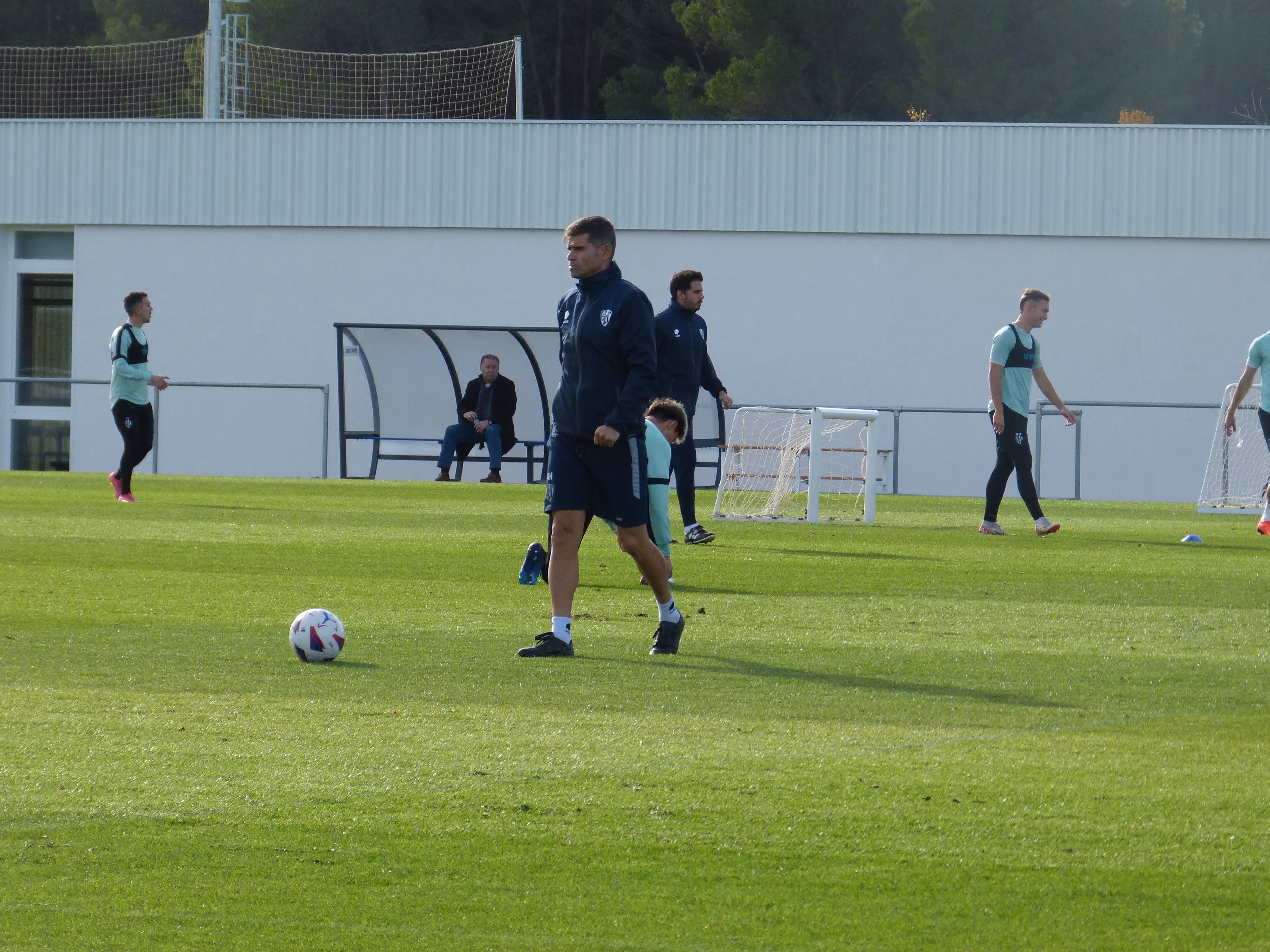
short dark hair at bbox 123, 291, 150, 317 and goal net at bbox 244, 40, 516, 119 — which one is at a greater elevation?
goal net at bbox 244, 40, 516, 119

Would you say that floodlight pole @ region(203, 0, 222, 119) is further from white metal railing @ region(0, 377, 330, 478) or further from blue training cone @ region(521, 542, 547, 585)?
blue training cone @ region(521, 542, 547, 585)

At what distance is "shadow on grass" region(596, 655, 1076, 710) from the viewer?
5500 millimetres

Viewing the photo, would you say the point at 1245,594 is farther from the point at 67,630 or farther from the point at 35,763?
the point at 35,763

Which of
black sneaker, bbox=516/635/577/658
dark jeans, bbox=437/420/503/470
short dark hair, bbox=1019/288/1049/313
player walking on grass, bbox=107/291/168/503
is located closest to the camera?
black sneaker, bbox=516/635/577/658

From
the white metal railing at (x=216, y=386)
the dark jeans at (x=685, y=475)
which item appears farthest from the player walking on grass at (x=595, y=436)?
the white metal railing at (x=216, y=386)

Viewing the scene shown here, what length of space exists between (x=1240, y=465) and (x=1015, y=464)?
9.33 m

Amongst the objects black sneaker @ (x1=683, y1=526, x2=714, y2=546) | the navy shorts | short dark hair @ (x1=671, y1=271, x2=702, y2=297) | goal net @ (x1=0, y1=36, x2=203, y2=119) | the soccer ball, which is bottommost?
black sneaker @ (x1=683, y1=526, x2=714, y2=546)

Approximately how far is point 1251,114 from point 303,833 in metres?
42.6

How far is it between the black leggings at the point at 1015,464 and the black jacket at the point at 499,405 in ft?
32.9

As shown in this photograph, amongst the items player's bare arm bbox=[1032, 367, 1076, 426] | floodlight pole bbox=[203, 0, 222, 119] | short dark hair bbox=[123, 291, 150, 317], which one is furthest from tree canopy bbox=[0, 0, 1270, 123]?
short dark hair bbox=[123, 291, 150, 317]

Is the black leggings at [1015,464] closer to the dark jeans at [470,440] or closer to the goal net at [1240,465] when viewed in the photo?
the goal net at [1240,465]

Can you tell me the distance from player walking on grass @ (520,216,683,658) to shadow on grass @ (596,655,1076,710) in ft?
0.89

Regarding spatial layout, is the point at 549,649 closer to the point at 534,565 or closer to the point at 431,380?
the point at 534,565

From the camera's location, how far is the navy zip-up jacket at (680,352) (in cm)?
1109
